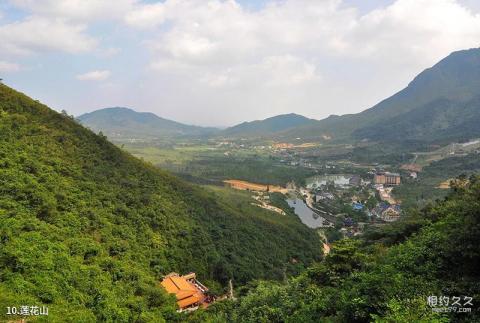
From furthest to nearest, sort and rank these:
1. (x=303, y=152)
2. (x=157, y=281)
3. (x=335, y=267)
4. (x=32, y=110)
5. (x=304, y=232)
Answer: (x=303, y=152) < (x=304, y=232) < (x=32, y=110) < (x=157, y=281) < (x=335, y=267)

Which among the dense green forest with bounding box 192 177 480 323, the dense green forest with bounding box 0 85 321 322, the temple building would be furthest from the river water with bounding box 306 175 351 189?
the dense green forest with bounding box 192 177 480 323

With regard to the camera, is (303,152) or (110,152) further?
(303,152)

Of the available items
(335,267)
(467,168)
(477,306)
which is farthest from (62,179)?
(467,168)

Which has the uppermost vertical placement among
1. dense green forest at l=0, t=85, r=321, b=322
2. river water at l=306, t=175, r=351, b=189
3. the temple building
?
dense green forest at l=0, t=85, r=321, b=322

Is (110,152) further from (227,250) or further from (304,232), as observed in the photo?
(304,232)

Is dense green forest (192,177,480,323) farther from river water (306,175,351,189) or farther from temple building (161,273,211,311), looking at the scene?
river water (306,175,351,189)

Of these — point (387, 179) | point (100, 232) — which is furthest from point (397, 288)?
point (387, 179)
